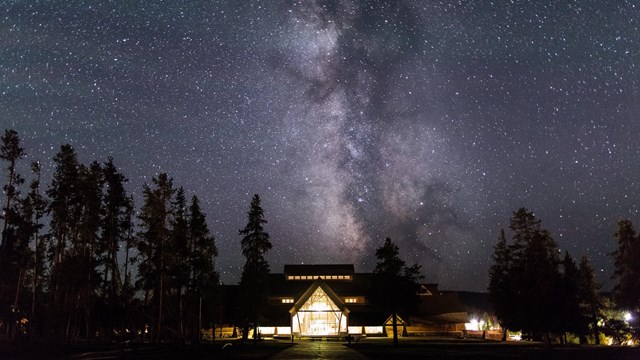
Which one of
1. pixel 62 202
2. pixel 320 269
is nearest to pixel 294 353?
pixel 62 202

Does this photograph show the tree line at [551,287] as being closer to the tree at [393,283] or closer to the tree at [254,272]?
the tree at [393,283]

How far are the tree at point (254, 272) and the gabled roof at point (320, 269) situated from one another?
24.0 meters

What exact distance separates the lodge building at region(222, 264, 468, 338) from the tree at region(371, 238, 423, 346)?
981 cm

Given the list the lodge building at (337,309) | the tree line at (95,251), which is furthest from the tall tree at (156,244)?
the lodge building at (337,309)

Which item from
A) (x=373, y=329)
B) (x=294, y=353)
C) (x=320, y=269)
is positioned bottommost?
(x=373, y=329)

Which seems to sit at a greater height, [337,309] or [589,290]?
[589,290]

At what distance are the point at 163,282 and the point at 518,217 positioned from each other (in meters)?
39.1

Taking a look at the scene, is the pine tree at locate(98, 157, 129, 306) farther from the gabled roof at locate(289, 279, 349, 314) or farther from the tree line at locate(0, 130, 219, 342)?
the gabled roof at locate(289, 279, 349, 314)

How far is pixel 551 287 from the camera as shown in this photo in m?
48.2

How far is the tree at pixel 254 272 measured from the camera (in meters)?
61.8

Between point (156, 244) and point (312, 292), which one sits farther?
point (312, 292)

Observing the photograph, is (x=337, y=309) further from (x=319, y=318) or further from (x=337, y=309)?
(x=319, y=318)

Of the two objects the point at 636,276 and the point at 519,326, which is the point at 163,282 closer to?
the point at 519,326

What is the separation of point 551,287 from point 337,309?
34337 millimetres
